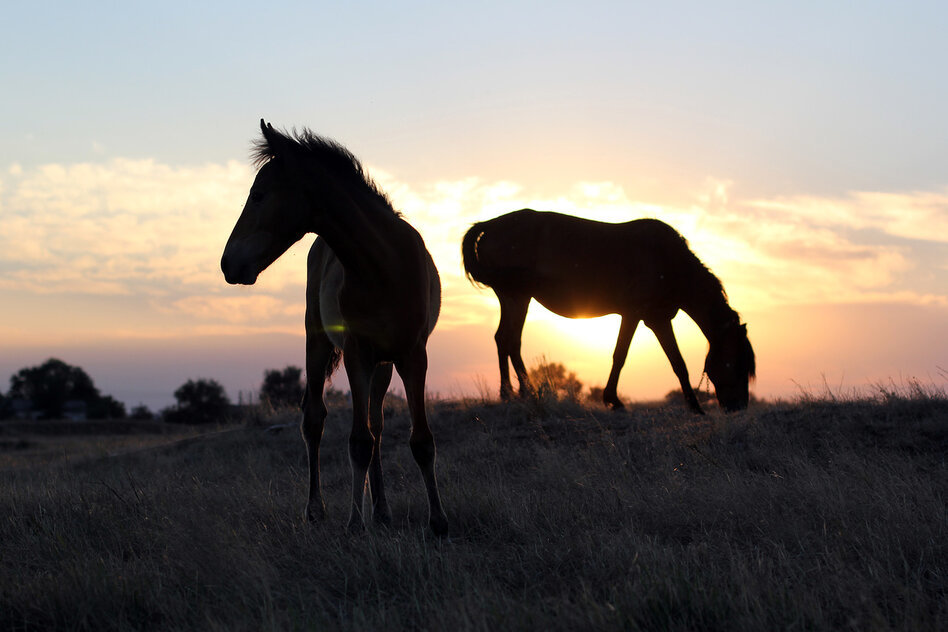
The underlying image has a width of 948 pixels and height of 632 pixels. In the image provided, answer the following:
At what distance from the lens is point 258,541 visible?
4.91 metres

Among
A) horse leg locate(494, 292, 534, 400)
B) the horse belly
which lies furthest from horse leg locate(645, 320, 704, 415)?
horse leg locate(494, 292, 534, 400)

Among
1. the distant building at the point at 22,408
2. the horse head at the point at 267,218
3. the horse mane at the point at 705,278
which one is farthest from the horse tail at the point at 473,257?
the distant building at the point at 22,408

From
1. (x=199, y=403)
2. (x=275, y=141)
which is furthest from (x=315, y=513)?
(x=199, y=403)

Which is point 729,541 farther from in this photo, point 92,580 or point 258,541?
point 92,580

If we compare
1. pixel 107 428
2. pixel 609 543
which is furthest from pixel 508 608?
pixel 107 428

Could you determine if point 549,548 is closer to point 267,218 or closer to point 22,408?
point 267,218

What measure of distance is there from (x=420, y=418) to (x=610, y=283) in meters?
7.72

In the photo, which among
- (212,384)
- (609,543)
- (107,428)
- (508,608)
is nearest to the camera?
(508,608)

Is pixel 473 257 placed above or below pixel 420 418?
above

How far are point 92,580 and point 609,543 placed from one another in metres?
2.85

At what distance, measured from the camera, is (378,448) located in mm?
5887

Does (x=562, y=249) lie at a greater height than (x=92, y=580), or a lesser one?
greater

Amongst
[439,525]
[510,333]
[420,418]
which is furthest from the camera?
[510,333]

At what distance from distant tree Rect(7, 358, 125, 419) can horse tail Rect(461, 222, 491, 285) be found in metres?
54.4
